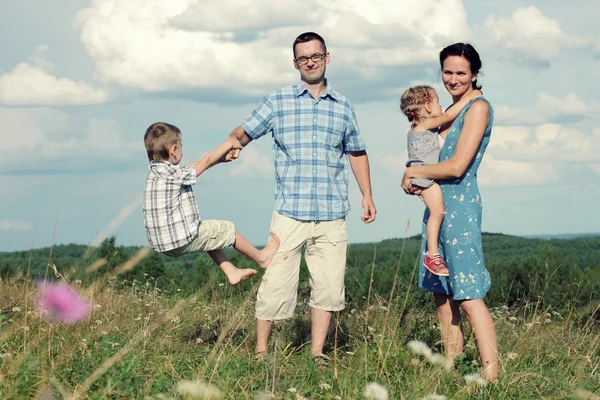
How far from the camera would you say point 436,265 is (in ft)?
15.8

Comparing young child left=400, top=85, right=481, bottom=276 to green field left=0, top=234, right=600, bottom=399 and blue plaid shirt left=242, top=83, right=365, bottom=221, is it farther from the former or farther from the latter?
blue plaid shirt left=242, top=83, right=365, bottom=221

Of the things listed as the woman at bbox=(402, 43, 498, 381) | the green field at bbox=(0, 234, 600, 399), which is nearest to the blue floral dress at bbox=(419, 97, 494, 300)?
the woman at bbox=(402, 43, 498, 381)

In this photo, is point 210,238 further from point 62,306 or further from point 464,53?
point 464,53

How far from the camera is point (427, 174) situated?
4.78 m

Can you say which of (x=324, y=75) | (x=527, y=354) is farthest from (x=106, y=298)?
(x=527, y=354)

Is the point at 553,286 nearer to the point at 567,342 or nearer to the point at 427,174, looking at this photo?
the point at 567,342

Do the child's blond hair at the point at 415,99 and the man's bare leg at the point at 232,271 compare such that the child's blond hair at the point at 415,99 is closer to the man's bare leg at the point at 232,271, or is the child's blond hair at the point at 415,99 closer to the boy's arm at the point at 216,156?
the boy's arm at the point at 216,156

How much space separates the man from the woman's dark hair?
1.18 metres

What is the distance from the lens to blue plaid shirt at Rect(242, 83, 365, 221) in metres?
5.71

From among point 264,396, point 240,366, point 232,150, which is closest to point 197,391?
point 264,396

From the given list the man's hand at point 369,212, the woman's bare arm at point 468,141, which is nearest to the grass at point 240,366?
the man's hand at point 369,212

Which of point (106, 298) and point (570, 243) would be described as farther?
point (570, 243)

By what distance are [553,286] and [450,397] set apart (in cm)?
952

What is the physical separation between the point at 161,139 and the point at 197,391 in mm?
2097
